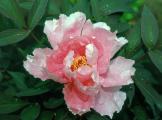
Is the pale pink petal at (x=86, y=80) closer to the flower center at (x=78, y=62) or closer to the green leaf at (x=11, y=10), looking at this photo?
the flower center at (x=78, y=62)

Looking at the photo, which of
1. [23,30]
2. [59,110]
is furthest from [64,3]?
[59,110]

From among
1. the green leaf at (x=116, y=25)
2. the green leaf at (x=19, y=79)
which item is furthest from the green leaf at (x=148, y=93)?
the green leaf at (x=19, y=79)

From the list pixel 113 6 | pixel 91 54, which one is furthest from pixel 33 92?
pixel 113 6

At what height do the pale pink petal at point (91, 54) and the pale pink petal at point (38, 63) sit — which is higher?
the pale pink petal at point (91, 54)

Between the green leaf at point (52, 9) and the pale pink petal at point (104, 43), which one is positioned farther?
the green leaf at point (52, 9)

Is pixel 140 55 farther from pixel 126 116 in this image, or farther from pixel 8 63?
pixel 8 63
